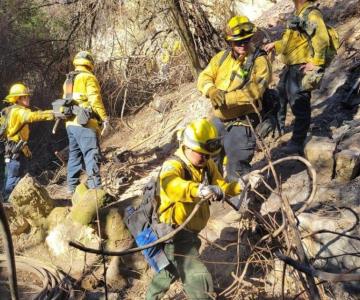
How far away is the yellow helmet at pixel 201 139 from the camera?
11.7 feet

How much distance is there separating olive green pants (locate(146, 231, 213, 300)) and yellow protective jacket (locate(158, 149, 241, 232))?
0.55 ft

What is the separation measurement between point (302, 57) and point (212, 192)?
291 centimetres

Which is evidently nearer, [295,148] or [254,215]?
[254,215]

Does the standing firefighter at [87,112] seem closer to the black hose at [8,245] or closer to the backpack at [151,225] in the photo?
the backpack at [151,225]

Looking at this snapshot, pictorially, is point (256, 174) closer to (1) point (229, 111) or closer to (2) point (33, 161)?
(1) point (229, 111)

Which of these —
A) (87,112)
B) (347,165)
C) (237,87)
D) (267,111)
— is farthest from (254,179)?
(87,112)

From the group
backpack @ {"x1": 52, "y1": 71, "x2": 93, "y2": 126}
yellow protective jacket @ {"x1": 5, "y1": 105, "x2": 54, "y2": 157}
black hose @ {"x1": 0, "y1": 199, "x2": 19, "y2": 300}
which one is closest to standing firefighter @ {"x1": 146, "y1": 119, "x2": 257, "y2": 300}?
black hose @ {"x1": 0, "y1": 199, "x2": 19, "y2": 300}

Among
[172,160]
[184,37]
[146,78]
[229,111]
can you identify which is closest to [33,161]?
[146,78]

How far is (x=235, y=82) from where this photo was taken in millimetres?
4816

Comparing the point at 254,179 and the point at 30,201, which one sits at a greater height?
the point at 30,201

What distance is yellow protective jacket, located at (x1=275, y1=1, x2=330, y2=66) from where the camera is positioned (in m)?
5.11

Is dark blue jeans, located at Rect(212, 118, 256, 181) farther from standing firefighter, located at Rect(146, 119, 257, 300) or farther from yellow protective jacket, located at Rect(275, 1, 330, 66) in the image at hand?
yellow protective jacket, located at Rect(275, 1, 330, 66)

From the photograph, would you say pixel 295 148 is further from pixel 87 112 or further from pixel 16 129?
pixel 16 129

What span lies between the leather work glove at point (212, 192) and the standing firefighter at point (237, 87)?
149cm
